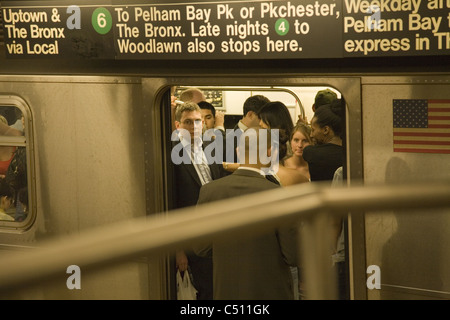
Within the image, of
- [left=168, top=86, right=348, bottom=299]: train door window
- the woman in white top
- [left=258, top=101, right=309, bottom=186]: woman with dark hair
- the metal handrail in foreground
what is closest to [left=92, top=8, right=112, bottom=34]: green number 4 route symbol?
[left=168, top=86, right=348, bottom=299]: train door window

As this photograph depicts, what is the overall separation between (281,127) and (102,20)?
130 centimetres

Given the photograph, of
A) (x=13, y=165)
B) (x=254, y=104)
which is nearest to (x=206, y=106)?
(x=254, y=104)

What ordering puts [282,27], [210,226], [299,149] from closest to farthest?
[210,226] < [282,27] < [299,149]

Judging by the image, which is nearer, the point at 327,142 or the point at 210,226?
the point at 210,226

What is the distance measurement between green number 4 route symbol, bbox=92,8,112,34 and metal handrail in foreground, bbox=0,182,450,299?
3279mm

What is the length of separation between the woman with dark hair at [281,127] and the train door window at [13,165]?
157 cm

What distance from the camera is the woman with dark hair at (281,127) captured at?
4.72 meters

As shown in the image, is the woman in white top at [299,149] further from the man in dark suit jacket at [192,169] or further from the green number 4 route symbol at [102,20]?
the green number 4 route symbol at [102,20]

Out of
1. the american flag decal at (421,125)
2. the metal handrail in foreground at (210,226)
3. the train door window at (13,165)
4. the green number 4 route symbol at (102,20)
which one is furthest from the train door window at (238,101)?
the metal handrail in foreground at (210,226)

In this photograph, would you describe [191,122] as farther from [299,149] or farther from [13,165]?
[13,165]

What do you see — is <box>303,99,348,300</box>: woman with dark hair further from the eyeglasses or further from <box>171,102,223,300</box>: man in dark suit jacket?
the eyeglasses

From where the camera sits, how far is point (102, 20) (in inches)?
176

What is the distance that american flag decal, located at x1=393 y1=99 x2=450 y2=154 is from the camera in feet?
12.1
